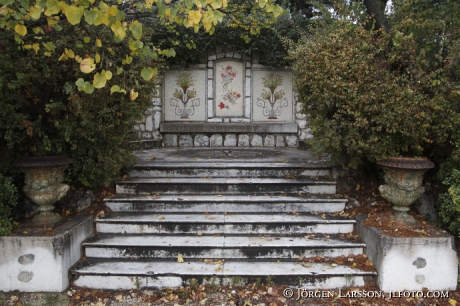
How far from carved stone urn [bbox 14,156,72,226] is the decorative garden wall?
4744 mm

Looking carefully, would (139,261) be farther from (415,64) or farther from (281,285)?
(415,64)

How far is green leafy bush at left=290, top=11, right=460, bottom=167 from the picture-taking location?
3.60m

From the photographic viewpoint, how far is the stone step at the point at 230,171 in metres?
5.05

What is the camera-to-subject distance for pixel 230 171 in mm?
5121

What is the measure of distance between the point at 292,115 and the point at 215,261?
19.0 ft

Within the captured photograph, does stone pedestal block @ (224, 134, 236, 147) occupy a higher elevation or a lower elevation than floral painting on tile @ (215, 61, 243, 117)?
lower

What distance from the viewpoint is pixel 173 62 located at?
837 centimetres

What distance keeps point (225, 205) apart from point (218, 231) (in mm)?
427

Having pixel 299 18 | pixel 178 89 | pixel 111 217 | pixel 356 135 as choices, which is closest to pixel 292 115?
pixel 299 18

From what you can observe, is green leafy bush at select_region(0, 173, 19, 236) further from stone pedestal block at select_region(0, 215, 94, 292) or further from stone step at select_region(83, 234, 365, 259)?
stone step at select_region(83, 234, 365, 259)

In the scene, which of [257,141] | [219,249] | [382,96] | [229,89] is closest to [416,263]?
[382,96]

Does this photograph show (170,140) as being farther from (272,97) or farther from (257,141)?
(272,97)

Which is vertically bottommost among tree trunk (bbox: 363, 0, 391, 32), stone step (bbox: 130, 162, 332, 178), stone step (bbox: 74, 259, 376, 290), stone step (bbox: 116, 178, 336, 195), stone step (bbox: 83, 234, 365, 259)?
stone step (bbox: 74, 259, 376, 290)

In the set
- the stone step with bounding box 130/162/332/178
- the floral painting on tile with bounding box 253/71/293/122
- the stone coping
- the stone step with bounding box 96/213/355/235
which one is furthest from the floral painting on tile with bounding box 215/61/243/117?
the stone step with bounding box 96/213/355/235
